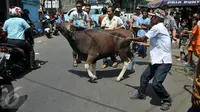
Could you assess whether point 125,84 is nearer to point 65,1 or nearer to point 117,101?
point 117,101

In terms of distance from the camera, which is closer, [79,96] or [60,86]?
[79,96]

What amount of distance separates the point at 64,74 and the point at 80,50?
1.19m

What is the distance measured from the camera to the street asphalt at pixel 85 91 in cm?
516

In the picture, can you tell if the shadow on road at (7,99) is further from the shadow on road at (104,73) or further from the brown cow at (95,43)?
the shadow on road at (104,73)

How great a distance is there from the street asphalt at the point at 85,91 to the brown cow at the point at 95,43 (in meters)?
0.49

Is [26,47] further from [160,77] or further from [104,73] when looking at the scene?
[160,77]

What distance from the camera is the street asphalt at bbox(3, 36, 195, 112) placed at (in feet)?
16.9

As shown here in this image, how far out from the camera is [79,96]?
18.9ft

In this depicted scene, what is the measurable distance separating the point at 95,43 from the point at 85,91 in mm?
1325

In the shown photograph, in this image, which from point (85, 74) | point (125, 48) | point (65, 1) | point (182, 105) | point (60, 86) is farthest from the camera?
point (65, 1)

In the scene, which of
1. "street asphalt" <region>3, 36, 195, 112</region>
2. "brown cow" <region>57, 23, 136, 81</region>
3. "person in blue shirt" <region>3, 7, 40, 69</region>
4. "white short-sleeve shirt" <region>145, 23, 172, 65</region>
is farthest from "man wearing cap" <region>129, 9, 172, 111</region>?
"person in blue shirt" <region>3, 7, 40, 69</region>

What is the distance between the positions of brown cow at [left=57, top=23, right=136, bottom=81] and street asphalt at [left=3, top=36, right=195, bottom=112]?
494mm

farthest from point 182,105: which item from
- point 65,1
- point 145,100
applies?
point 65,1

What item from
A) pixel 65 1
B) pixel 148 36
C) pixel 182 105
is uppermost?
pixel 65 1
